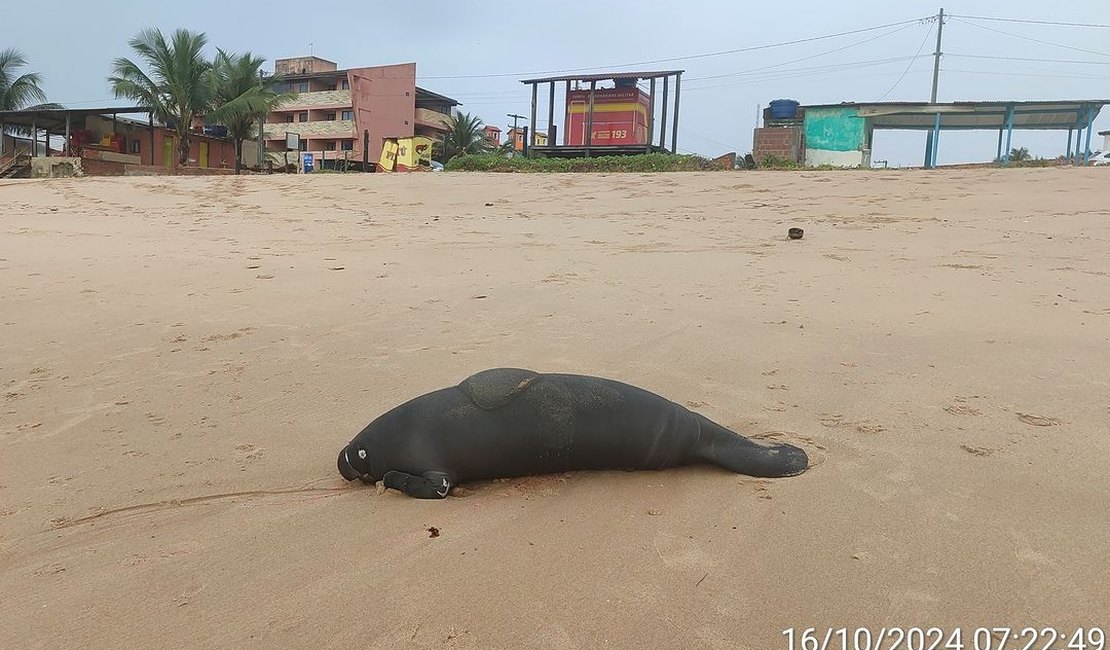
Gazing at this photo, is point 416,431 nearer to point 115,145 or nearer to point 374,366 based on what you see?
point 374,366

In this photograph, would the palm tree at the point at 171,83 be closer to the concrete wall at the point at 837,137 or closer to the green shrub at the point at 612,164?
the green shrub at the point at 612,164

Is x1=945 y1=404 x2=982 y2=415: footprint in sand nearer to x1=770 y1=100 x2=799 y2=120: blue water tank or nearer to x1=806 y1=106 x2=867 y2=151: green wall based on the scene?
x1=806 y1=106 x2=867 y2=151: green wall

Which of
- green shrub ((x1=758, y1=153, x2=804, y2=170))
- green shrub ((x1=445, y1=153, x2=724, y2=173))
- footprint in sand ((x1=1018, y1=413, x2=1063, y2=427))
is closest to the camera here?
footprint in sand ((x1=1018, y1=413, x2=1063, y2=427))

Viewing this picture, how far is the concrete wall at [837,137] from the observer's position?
758 inches

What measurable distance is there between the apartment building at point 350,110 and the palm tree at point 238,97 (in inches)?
248

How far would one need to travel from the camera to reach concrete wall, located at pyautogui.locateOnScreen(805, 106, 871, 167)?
19266 mm

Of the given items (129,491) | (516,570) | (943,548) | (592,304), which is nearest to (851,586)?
(943,548)

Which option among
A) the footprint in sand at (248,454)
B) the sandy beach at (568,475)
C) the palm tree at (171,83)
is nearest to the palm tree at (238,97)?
the palm tree at (171,83)

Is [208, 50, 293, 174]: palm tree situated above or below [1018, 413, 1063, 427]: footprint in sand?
above

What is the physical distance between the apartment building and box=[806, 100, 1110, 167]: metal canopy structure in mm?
23280

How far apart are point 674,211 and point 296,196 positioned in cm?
732

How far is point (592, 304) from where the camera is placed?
4961mm

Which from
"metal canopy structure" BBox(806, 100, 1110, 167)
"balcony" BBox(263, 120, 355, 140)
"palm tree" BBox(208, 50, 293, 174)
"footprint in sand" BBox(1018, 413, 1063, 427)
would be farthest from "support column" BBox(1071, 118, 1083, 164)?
"balcony" BBox(263, 120, 355, 140)
